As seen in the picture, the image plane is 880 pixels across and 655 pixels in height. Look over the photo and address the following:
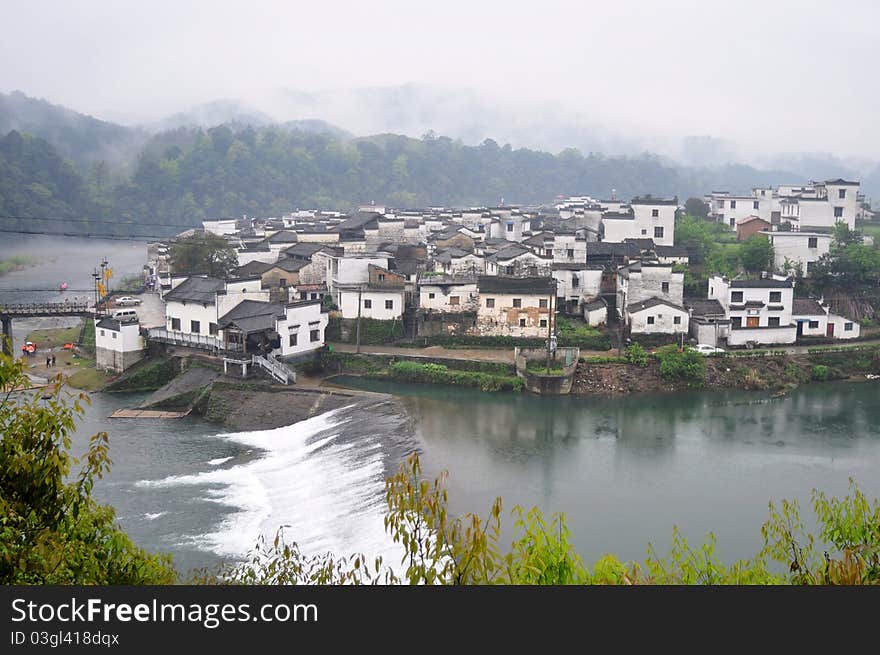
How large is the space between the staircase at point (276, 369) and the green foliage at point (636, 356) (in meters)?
6.62

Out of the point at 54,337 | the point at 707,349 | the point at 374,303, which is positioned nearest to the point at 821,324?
the point at 707,349

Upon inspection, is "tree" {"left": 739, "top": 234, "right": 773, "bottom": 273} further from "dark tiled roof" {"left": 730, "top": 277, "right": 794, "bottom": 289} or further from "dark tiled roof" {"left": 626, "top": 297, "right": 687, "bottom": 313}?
"dark tiled roof" {"left": 626, "top": 297, "right": 687, "bottom": 313}

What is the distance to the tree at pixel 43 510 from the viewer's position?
149 inches

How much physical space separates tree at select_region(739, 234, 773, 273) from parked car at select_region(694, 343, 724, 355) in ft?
14.8

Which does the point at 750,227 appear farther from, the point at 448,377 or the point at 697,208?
the point at 448,377

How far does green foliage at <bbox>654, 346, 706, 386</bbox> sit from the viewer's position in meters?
17.2

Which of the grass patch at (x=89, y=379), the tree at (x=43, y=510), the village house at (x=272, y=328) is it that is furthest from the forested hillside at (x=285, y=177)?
the tree at (x=43, y=510)

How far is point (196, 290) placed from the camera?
722 inches

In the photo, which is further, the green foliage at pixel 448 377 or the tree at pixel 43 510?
the green foliage at pixel 448 377

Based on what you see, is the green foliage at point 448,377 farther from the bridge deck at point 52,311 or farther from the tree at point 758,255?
the tree at point 758,255

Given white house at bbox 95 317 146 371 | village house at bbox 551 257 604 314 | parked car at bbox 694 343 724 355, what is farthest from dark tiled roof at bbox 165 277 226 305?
parked car at bbox 694 343 724 355

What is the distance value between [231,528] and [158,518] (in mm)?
1005

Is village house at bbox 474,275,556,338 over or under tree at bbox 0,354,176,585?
under

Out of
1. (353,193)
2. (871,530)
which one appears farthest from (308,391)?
(353,193)
